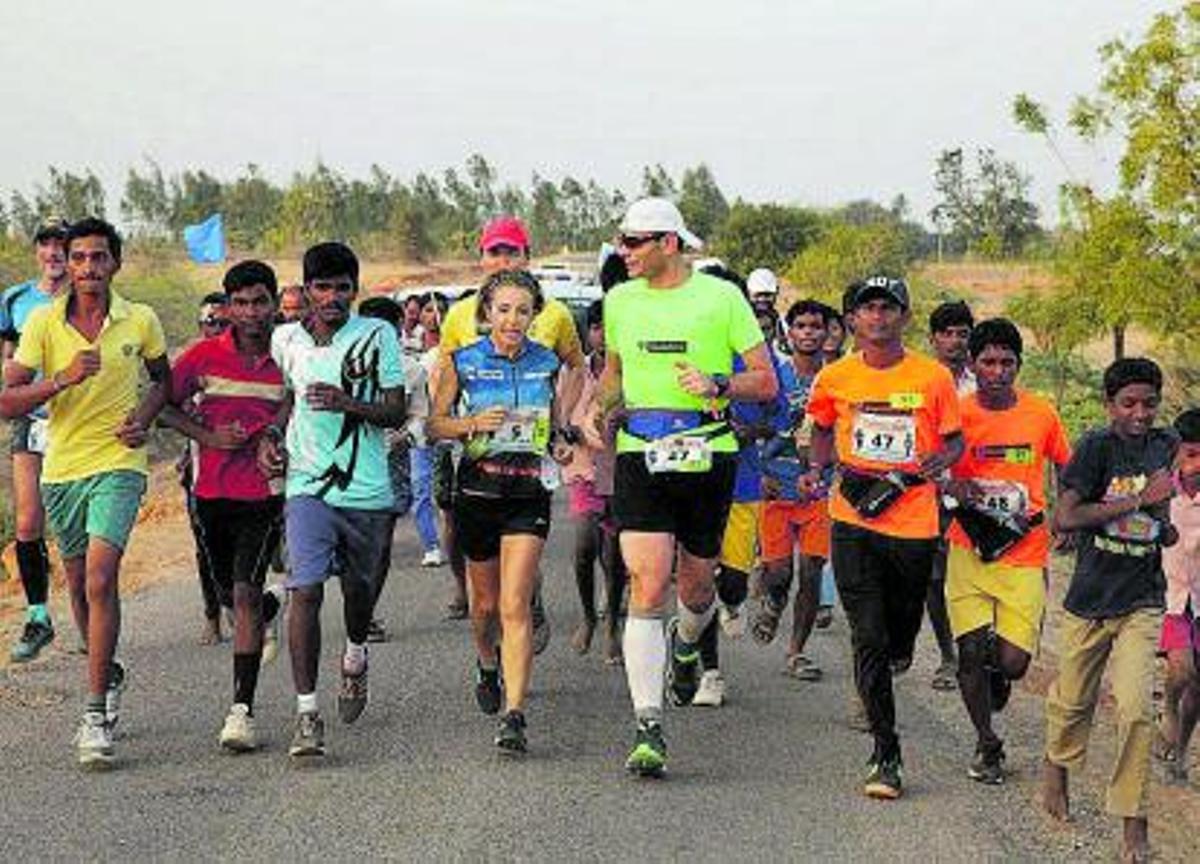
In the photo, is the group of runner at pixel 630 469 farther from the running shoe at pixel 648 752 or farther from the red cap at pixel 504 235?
the red cap at pixel 504 235

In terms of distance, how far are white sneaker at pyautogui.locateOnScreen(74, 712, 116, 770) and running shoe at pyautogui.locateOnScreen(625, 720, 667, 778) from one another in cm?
204

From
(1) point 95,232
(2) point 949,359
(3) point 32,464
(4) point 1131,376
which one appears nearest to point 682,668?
(2) point 949,359

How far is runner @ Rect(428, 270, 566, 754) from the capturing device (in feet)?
23.8

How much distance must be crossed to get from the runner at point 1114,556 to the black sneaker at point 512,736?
6.76ft

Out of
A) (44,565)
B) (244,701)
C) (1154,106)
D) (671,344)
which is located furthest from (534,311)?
(1154,106)

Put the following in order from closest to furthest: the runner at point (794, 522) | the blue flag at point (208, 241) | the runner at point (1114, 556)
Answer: the runner at point (1114, 556) < the runner at point (794, 522) < the blue flag at point (208, 241)

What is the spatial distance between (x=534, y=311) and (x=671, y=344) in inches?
31.6

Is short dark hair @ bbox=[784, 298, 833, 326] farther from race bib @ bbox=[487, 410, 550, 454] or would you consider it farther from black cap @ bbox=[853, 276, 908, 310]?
race bib @ bbox=[487, 410, 550, 454]

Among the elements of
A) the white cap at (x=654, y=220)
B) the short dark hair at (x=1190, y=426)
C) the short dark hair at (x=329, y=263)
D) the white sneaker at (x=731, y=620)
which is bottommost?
the white sneaker at (x=731, y=620)

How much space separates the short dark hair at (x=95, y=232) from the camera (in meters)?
7.27

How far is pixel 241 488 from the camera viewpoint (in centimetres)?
746

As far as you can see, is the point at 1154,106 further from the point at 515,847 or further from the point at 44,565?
the point at 515,847

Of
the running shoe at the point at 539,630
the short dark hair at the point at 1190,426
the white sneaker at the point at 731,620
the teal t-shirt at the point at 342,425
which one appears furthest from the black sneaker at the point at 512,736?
the short dark hair at the point at 1190,426

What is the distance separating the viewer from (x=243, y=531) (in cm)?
750
